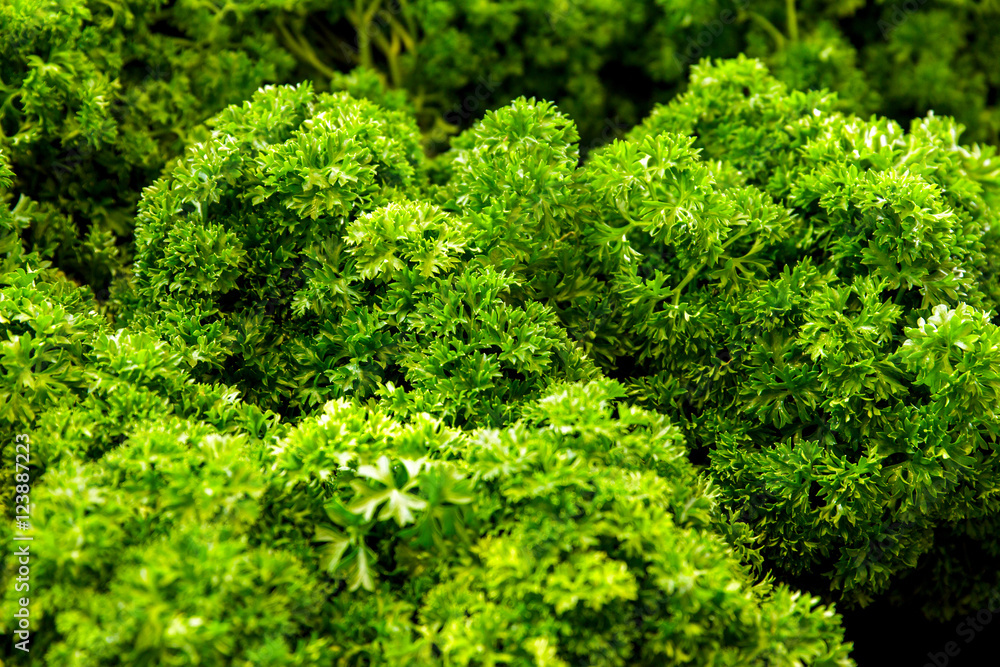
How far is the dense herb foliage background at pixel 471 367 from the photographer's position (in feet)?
6.88

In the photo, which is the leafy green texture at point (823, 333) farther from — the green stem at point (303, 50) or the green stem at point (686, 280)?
the green stem at point (303, 50)

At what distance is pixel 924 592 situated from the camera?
3479 mm

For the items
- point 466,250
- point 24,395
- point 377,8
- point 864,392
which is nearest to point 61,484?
point 24,395

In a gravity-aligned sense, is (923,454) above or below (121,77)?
below

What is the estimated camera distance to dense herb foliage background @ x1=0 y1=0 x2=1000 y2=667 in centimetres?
210

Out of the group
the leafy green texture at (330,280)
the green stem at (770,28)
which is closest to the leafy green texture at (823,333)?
the leafy green texture at (330,280)

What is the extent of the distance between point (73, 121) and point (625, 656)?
Answer: 2.85m

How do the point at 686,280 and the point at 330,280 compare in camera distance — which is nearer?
the point at 330,280

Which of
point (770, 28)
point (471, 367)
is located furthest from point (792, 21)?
point (471, 367)

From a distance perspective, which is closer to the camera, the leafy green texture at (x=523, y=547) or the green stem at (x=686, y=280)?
the leafy green texture at (x=523, y=547)

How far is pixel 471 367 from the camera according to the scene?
2645 mm

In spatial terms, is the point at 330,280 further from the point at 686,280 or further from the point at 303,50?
the point at 303,50

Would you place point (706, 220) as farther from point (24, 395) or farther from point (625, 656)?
point (24, 395)

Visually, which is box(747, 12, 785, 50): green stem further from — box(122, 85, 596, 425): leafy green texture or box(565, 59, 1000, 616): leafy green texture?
box(122, 85, 596, 425): leafy green texture
